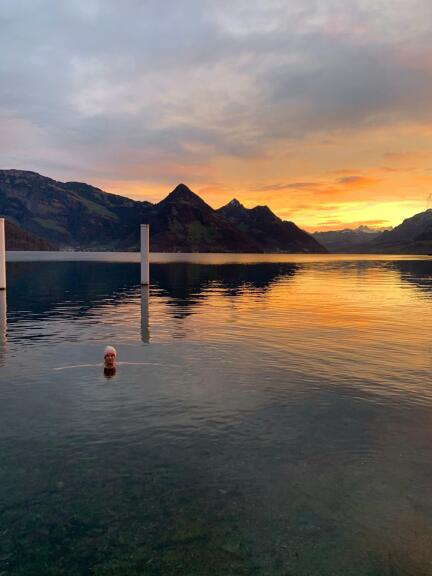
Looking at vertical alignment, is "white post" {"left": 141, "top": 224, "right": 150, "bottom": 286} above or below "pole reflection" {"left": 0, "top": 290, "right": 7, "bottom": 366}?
above

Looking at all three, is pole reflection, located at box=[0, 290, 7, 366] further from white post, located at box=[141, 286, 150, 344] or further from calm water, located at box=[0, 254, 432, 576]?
white post, located at box=[141, 286, 150, 344]

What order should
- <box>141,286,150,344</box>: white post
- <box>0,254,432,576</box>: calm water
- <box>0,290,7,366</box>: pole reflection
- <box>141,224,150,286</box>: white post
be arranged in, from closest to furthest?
<box>0,254,432,576</box>: calm water < <box>0,290,7,366</box>: pole reflection < <box>141,286,150,344</box>: white post < <box>141,224,150,286</box>: white post

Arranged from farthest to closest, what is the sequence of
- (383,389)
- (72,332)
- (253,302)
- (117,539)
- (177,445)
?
(253,302) → (72,332) → (383,389) → (177,445) → (117,539)

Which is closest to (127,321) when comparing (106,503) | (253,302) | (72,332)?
(72,332)

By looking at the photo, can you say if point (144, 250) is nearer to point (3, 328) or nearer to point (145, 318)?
point (145, 318)

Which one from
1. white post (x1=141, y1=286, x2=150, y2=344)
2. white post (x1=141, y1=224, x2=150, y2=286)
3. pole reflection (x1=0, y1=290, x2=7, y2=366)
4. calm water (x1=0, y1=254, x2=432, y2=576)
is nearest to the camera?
calm water (x1=0, y1=254, x2=432, y2=576)

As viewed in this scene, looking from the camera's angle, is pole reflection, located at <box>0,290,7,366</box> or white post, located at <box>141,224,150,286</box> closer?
pole reflection, located at <box>0,290,7,366</box>

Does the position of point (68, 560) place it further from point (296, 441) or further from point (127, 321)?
point (127, 321)

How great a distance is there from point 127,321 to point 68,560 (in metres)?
31.7

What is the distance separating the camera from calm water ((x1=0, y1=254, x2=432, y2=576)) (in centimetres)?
935

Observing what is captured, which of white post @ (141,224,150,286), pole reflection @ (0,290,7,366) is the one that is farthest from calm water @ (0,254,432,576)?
white post @ (141,224,150,286)

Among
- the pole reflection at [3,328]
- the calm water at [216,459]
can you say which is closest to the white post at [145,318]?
the calm water at [216,459]

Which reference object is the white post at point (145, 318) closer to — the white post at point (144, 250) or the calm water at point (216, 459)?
the calm water at point (216, 459)

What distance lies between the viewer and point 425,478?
1239 centimetres
